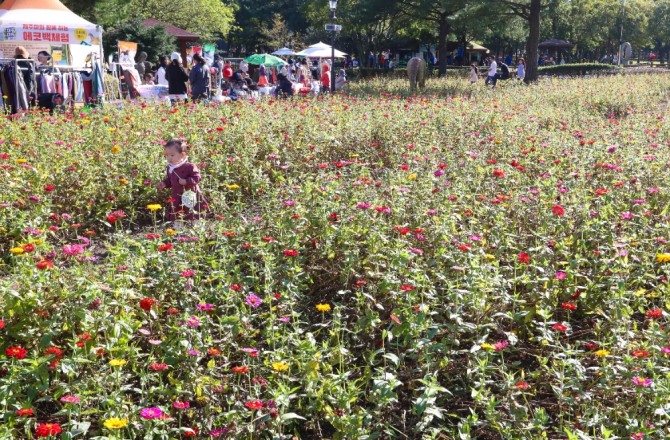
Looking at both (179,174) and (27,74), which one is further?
(27,74)

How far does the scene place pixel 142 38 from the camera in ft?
97.7

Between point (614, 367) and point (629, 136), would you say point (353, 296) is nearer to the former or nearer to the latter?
point (614, 367)

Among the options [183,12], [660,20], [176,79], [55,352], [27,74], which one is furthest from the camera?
[660,20]

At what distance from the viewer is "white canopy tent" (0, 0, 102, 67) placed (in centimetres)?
1397

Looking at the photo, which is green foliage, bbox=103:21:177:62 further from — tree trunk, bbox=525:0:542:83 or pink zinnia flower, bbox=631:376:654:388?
pink zinnia flower, bbox=631:376:654:388

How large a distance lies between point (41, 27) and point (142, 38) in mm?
16310

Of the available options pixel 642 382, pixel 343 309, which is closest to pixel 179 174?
pixel 343 309

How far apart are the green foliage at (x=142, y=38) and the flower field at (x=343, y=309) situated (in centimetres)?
2494

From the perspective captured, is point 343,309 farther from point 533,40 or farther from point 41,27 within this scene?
point 533,40

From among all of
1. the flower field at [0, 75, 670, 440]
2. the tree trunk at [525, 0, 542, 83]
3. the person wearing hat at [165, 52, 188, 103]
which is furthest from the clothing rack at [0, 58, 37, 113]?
the tree trunk at [525, 0, 542, 83]

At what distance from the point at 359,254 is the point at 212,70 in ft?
61.1

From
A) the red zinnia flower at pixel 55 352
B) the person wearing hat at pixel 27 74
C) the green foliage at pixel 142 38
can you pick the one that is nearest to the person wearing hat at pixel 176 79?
the person wearing hat at pixel 27 74

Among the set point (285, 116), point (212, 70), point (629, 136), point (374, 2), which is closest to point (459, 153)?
point (629, 136)

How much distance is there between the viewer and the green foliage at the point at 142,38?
29.4 meters
